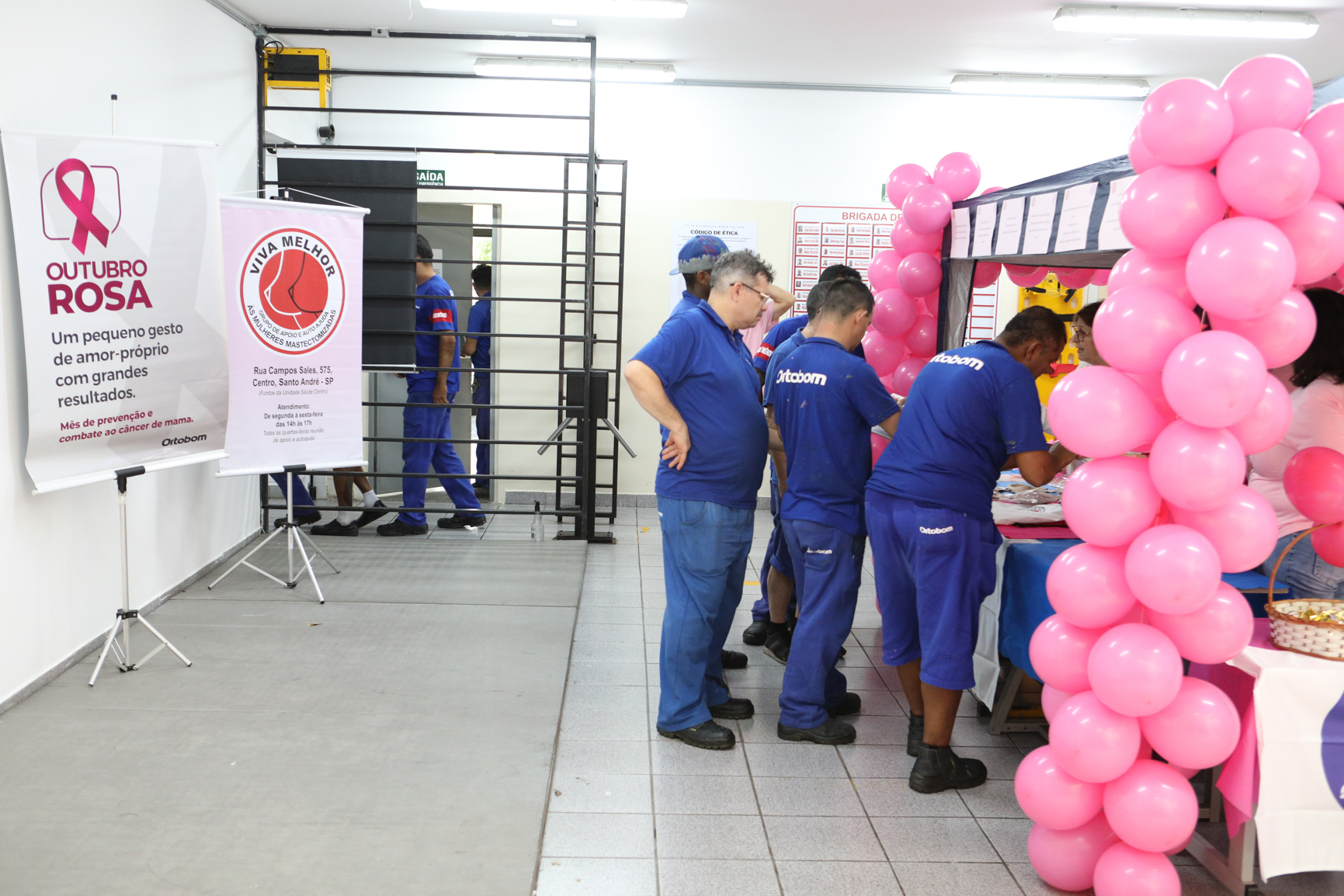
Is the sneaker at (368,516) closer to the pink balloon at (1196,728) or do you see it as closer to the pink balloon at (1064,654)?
the pink balloon at (1064,654)

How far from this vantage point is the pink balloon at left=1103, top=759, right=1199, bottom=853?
2.25 m

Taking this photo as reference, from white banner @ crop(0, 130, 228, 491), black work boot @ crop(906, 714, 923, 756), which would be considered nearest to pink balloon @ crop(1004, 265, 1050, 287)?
black work boot @ crop(906, 714, 923, 756)

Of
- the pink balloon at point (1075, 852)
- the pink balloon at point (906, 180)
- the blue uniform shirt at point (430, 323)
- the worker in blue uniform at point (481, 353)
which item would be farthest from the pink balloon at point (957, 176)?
the worker in blue uniform at point (481, 353)

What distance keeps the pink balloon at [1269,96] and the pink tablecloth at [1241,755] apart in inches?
50.1

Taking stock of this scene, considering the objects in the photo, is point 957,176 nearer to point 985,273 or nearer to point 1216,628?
point 985,273

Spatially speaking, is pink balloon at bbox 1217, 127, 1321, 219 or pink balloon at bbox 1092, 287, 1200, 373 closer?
pink balloon at bbox 1217, 127, 1321, 219

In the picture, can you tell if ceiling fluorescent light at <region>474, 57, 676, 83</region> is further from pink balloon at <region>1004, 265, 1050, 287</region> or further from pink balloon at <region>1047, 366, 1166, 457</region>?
pink balloon at <region>1047, 366, 1166, 457</region>

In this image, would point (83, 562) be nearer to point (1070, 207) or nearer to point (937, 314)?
point (937, 314)

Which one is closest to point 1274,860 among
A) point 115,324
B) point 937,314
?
point 937,314

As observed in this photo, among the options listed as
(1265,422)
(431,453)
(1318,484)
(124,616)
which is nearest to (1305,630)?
(1318,484)

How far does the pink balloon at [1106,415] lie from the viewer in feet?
7.44

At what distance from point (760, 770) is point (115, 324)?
2797 mm

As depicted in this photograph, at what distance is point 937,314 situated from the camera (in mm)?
3969

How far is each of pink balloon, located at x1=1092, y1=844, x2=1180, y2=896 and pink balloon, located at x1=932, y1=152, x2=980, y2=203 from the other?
2468 mm
